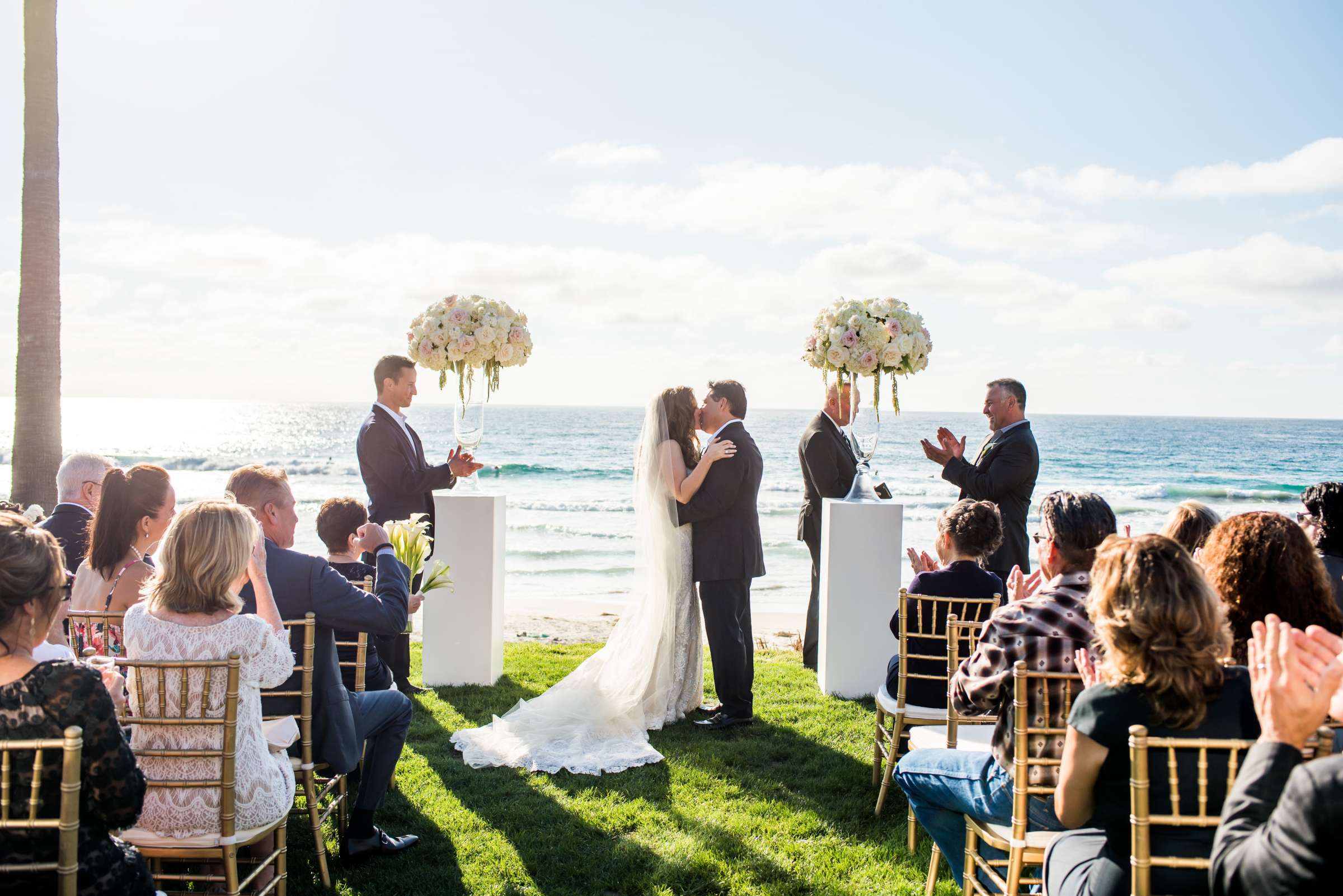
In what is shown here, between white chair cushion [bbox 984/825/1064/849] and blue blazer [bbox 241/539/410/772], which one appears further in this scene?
blue blazer [bbox 241/539/410/772]

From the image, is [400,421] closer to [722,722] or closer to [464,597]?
[464,597]

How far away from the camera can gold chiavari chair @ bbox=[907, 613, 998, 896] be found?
351cm

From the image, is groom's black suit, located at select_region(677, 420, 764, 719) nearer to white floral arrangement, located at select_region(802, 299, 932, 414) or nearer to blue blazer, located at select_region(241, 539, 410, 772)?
white floral arrangement, located at select_region(802, 299, 932, 414)

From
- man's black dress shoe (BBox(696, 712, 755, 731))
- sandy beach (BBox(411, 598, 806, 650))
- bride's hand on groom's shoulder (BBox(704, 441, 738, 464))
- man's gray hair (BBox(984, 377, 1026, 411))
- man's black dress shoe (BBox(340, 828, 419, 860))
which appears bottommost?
sandy beach (BBox(411, 598, 806, 650))

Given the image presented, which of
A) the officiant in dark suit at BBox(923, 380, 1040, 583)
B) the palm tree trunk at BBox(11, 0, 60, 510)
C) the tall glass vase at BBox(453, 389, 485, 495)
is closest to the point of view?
the officiant in dark suit at BBox(923, 380, 1040, 583)

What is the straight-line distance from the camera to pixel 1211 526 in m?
3.24

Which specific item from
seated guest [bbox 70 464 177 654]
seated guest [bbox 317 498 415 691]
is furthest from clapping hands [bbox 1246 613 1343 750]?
seated guest [bbox 70 464 177 654]

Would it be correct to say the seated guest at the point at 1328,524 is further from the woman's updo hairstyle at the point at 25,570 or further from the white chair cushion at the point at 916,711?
the woman's updo hairstyle at the point at 25,570

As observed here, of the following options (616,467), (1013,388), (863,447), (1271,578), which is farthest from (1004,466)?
(616,467)

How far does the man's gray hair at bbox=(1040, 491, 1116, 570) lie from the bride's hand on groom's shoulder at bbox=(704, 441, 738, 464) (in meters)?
2.91

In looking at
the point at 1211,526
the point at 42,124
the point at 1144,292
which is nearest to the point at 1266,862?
the point at 1211,526

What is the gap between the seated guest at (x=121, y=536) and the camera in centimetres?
358

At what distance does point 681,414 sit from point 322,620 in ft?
9.49

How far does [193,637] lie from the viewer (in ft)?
8.90
